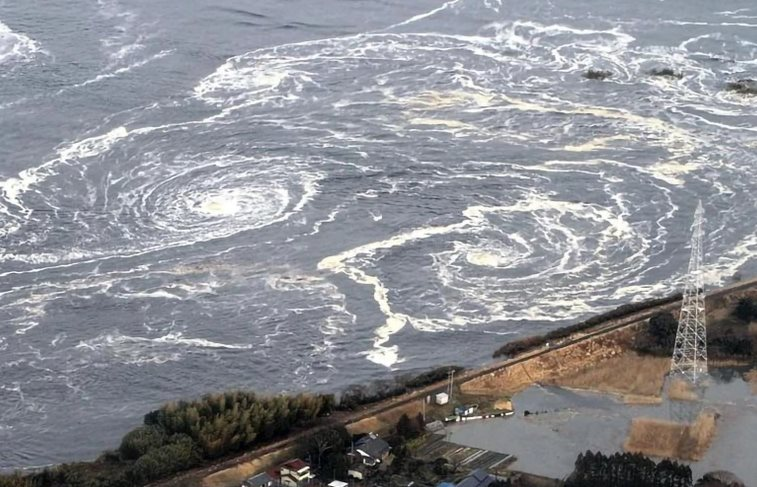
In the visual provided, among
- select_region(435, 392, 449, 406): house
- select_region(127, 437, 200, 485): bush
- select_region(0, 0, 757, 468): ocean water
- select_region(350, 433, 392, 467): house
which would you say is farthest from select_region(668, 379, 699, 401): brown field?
select_region(127, 437, 200, 485): bush

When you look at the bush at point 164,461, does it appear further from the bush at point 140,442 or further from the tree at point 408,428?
the tree at point 408,428

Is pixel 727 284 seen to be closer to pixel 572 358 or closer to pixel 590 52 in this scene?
pixel 572 358

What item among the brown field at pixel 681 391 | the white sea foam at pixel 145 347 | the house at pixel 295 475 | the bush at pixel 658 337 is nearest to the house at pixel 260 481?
the house at pixel 295 475

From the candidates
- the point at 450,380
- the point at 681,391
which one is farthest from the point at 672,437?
the point at 450,380

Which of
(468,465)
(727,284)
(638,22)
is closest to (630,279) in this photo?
(727,284)

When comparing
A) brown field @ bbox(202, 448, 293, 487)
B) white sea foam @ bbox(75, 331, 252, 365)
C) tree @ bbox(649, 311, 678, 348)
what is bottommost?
brown field @ bbox(202, 448, 293, 487)

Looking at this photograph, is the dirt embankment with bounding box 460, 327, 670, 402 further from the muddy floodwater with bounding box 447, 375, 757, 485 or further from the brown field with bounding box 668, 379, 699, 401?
the muddy floodwater with bounding box 447, 375, 757, 485

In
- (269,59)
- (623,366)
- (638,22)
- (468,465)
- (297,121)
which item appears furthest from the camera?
(638,22)
